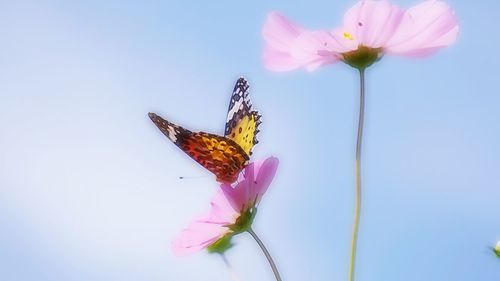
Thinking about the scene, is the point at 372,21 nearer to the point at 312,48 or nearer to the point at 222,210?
the point at 312,48

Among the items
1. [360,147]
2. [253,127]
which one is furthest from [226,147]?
[360,147]

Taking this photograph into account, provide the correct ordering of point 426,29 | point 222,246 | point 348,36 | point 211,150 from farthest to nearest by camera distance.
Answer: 1. point 222,246
2. point 211,150
3. point 348,36
4. point 426,29

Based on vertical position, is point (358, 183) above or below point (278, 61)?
below

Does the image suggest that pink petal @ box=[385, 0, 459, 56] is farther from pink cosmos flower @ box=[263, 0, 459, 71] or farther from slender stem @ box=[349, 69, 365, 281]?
slender stem @ box=[349, 69, 365, 281]

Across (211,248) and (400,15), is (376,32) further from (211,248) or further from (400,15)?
(211,248)

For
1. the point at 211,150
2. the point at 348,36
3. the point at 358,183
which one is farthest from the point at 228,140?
the point at 358,183
